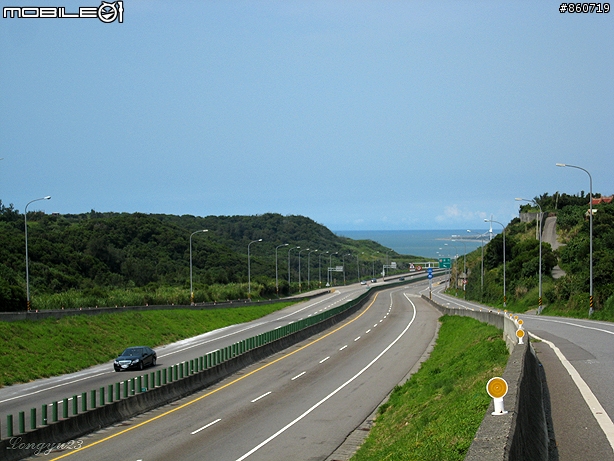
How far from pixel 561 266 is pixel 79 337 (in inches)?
2000

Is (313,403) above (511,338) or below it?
below

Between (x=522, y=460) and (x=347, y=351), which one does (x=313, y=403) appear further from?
(x=522, y=460)

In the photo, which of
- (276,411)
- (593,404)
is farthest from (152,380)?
(593,404)

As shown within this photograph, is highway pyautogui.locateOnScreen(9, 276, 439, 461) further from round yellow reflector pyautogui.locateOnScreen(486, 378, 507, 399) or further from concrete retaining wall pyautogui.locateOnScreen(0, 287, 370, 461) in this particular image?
round yellow reflector pyautogui.locateOnScreen(486, 378, 507, 399)

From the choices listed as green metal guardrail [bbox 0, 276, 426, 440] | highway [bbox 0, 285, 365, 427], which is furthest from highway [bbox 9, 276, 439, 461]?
highway [bbox 0, 285, 365, 427]

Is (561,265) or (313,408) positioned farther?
(561,265)

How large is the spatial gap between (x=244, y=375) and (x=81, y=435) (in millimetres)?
14712

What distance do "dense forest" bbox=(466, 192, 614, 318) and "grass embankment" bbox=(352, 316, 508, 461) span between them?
1865cm

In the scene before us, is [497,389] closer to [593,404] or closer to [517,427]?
[517,427]

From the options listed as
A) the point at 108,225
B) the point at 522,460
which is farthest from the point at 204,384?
the point at 108,225

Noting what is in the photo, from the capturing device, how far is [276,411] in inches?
1067

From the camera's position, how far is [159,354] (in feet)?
163

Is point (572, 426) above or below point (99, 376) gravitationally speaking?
above

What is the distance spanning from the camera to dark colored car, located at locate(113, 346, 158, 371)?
40.5 meters
